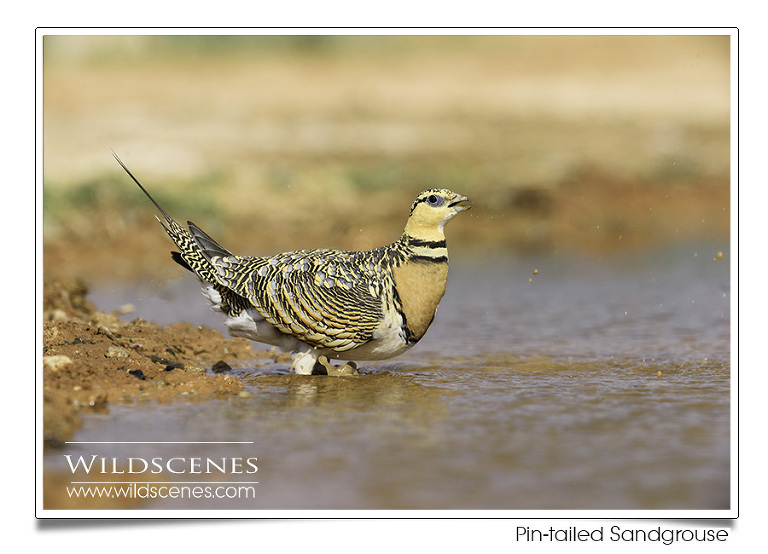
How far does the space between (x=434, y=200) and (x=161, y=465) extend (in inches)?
117

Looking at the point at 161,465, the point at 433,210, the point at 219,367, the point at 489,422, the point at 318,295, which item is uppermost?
the point at 433,210

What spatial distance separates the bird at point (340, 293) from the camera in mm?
7711

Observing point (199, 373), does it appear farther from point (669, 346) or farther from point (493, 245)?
point (493, 245)

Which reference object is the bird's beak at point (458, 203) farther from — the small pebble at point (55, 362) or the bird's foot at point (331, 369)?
the small pebble at point (55, 362)

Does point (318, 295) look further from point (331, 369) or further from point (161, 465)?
point (161, 465)

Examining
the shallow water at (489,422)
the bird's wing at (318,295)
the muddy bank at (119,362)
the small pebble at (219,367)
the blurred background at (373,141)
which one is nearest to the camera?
the shallow water at (489,422)

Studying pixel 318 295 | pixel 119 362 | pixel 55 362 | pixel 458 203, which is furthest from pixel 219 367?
pixel 458 203

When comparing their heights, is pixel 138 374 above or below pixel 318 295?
below

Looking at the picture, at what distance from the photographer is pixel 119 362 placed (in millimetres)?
7695

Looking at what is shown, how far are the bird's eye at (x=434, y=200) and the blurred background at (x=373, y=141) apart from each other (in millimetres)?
5463

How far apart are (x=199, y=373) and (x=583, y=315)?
4463mm

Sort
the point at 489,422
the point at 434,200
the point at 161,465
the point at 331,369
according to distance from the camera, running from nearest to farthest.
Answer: the point at 161,465
the point at 489,422
the point at 434,200
the point at 331,369

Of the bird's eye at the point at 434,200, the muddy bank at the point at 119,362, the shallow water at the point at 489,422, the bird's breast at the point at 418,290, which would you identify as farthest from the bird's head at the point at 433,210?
the muddy bank at the point at 119,362

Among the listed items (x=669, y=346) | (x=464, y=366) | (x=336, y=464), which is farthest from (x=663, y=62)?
(x=336, y=464)
